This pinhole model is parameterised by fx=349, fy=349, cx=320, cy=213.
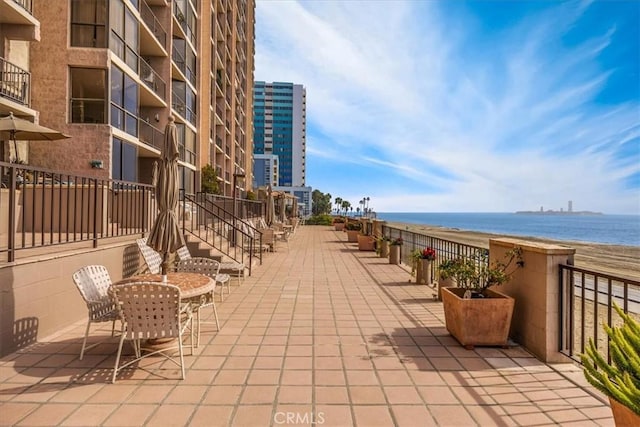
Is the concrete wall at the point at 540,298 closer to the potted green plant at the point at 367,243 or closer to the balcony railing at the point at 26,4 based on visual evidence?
the potted green plant at the point at 367,243

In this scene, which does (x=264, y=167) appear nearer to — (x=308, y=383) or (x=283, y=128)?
(x=283, y=128)

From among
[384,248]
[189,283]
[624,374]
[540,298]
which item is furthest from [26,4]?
→ [624,374]

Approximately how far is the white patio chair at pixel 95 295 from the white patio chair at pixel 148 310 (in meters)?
0.44

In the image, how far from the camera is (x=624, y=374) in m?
1.90

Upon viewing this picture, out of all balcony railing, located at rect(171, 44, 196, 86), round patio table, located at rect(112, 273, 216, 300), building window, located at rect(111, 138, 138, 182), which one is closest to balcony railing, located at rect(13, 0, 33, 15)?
building window, located at rect(111, 138, 138, 182)

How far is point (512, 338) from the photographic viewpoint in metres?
4.55

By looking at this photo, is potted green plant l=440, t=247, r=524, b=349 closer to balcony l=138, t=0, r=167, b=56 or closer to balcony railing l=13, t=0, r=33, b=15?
balcony railing l=13, t=0, r=33, b=15

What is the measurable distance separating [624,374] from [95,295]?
4891 millimetres

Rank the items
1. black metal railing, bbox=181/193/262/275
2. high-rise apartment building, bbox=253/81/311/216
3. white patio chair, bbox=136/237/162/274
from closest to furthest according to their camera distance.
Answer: white patio chair, bbox=136/237/162/274 → black metal railing, bbox=181/193/262/275 → high-rise apartment building, bbox=253/81/311/216

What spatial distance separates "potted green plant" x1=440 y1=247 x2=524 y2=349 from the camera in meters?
4.24

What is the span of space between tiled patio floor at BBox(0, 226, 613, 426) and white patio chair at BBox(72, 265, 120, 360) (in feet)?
1.50

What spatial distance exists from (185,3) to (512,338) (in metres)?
23.9

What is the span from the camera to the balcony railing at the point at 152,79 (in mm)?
15226

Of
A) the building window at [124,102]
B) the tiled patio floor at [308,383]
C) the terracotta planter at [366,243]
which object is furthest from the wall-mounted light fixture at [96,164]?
the terracotta planter at [366,243]
